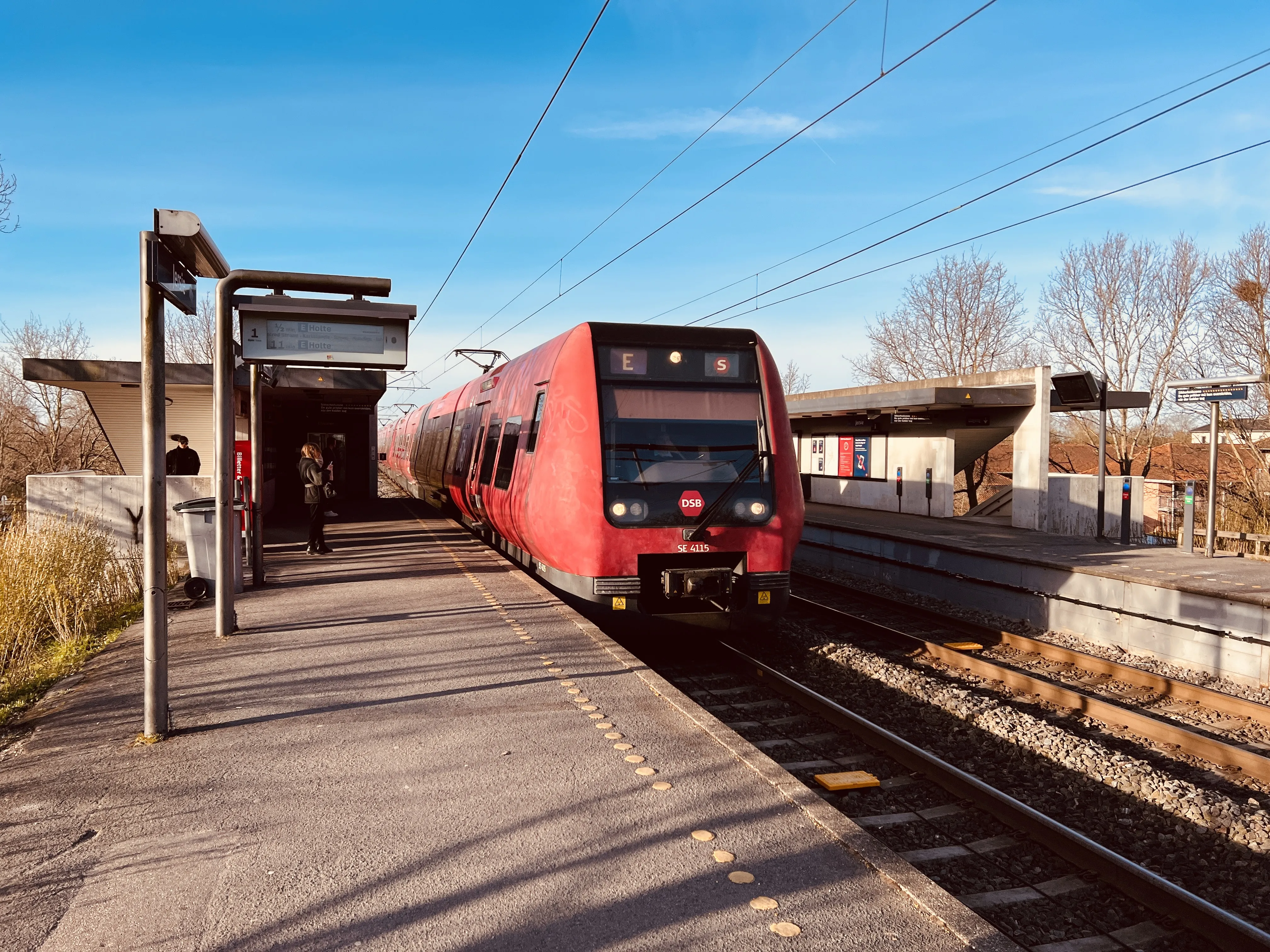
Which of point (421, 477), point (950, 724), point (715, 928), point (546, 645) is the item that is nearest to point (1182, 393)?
point (950, 724)

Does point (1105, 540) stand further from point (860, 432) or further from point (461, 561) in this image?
point (461, 561)

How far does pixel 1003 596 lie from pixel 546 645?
310 inches

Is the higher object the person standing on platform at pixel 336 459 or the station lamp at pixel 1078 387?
the station lamp at pixel 1078 387

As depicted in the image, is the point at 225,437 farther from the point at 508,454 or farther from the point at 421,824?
the point at 421,824

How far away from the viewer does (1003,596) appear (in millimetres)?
12539

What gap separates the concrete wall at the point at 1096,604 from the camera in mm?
9164

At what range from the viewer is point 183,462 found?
14.4m

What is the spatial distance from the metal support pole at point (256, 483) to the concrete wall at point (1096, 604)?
31.6 feet

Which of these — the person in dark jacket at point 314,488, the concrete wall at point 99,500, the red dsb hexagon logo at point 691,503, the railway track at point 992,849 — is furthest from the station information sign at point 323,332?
the concrete wall at point 99,500

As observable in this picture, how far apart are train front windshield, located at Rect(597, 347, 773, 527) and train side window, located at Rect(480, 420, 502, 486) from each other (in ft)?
11.4

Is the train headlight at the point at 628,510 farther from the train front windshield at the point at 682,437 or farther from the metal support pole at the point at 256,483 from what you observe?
the metal support pole at the point at 256,483

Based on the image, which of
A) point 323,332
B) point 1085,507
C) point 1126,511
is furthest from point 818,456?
point 323,332

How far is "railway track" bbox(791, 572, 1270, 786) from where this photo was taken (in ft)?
21.6

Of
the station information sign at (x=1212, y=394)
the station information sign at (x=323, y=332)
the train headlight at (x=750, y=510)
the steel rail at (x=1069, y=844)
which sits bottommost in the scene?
the steel rail at (x=1069, y=844)
